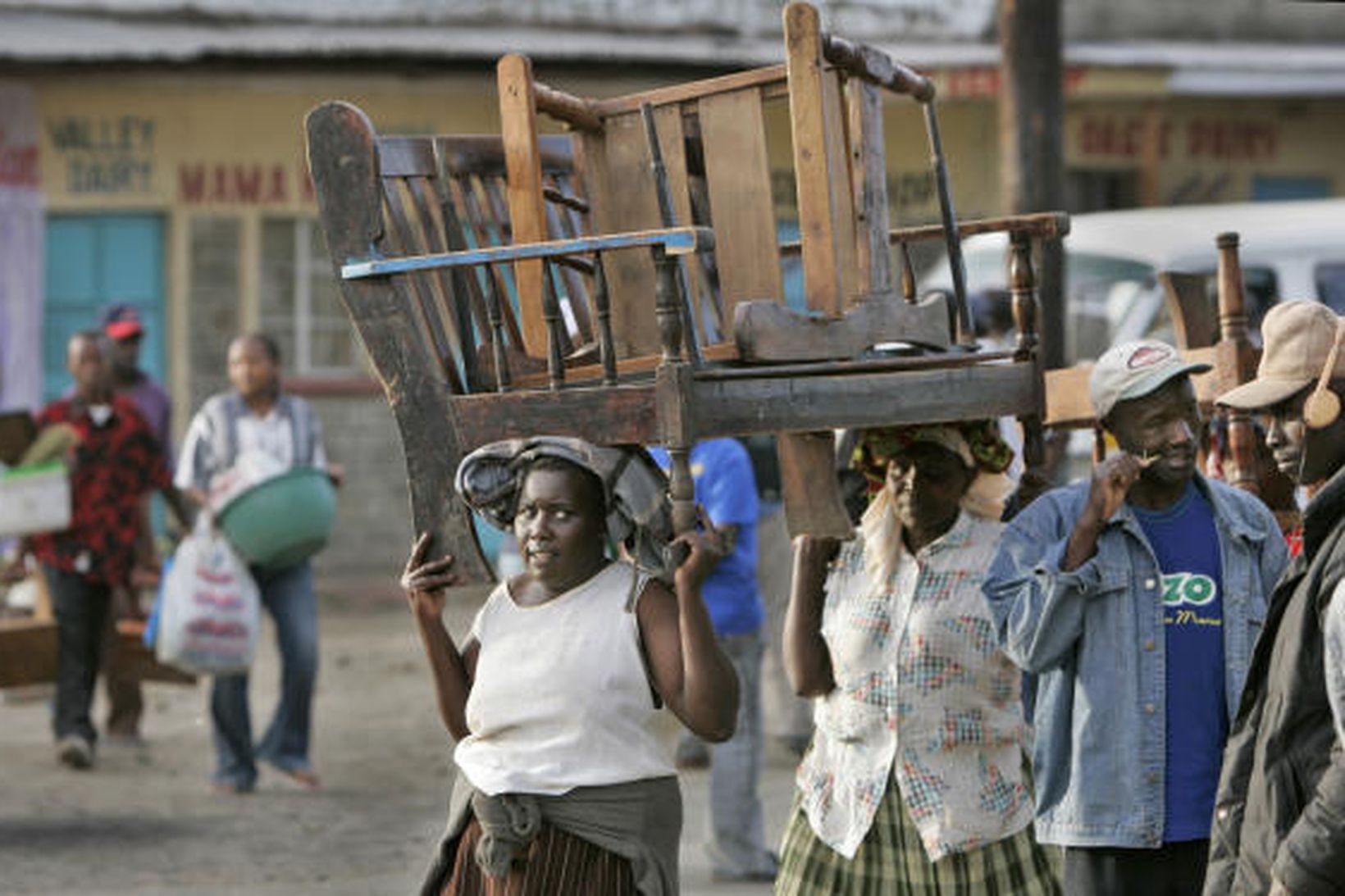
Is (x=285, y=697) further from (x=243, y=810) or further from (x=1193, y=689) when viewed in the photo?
(x=1193, y=689)

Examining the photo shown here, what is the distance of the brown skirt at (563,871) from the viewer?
4.84 m

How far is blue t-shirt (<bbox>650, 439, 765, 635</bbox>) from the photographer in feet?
28.0

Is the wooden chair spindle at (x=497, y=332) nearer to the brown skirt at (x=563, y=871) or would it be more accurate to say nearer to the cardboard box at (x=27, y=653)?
the brown skirt at (x=563, y=871)

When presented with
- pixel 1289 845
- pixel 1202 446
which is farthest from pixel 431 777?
pixel 1289 845

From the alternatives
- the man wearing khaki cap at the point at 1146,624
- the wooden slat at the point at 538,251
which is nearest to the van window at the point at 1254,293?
the man wearing khaki cap at the point at 1146,624

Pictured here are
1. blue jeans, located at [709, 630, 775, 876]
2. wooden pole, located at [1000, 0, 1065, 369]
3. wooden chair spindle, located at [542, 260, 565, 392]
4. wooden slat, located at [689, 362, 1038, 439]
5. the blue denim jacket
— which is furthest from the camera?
wooden pole, located at [1000, 0, 1065, 369]

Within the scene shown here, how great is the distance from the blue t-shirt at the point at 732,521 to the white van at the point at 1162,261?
10.3 feet

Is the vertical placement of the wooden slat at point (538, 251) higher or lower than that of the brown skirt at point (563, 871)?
higher

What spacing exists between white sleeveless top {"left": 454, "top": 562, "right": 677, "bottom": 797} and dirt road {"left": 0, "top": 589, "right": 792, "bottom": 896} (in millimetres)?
3483

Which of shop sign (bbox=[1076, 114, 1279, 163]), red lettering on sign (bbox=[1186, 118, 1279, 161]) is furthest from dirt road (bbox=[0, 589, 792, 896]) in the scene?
red lettering on sign (bbox=[1186, 118, 1279, 161])

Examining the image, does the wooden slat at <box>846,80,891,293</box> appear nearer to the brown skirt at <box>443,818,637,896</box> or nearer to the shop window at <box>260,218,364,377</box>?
the brown skirt at <box>443,818,637,896</box>

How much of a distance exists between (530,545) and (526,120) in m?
0.81

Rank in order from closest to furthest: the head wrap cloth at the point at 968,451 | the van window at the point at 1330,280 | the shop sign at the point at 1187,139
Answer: the head wrap cloth at the point at 968,451, the van window at the point at 1330,280, the shop sign at the point at 1187,139

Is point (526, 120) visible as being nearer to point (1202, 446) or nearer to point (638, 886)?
point (638, 886)
